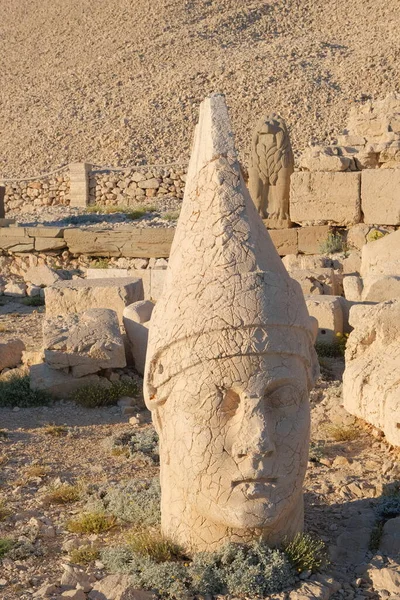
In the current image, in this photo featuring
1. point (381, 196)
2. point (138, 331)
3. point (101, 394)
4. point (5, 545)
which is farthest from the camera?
point (381, 196)

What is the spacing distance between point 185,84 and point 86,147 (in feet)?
18.2

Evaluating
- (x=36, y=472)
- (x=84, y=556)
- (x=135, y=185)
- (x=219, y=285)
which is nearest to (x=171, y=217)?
(x=135, y=185)

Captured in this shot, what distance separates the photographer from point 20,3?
168ft

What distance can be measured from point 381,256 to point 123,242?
4.99 m

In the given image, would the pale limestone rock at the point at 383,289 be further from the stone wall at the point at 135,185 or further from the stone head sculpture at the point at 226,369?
the stone wall at the point at 135,185

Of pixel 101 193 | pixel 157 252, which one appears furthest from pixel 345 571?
pixel 101 193

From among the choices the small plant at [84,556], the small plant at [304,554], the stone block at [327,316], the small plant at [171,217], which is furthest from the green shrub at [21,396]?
the small plant at [171,217]

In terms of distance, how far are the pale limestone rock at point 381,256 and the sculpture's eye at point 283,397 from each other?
22.6 feet

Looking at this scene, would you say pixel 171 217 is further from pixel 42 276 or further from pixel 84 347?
pixel 84 347

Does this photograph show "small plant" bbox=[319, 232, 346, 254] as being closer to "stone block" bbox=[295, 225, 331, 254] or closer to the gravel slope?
"stone block" bbox=[295, 225, 331, 254]

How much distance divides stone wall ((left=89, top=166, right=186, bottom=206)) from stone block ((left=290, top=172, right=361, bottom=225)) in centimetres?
1010

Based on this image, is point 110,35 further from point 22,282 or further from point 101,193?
point 22,282

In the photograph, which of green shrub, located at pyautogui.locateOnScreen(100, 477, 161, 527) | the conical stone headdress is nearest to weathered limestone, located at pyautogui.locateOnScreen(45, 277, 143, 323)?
green shrub, located at pyautogui.locateOnScreen(100, 477, 161, 527)

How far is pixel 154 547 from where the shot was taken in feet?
14.8
